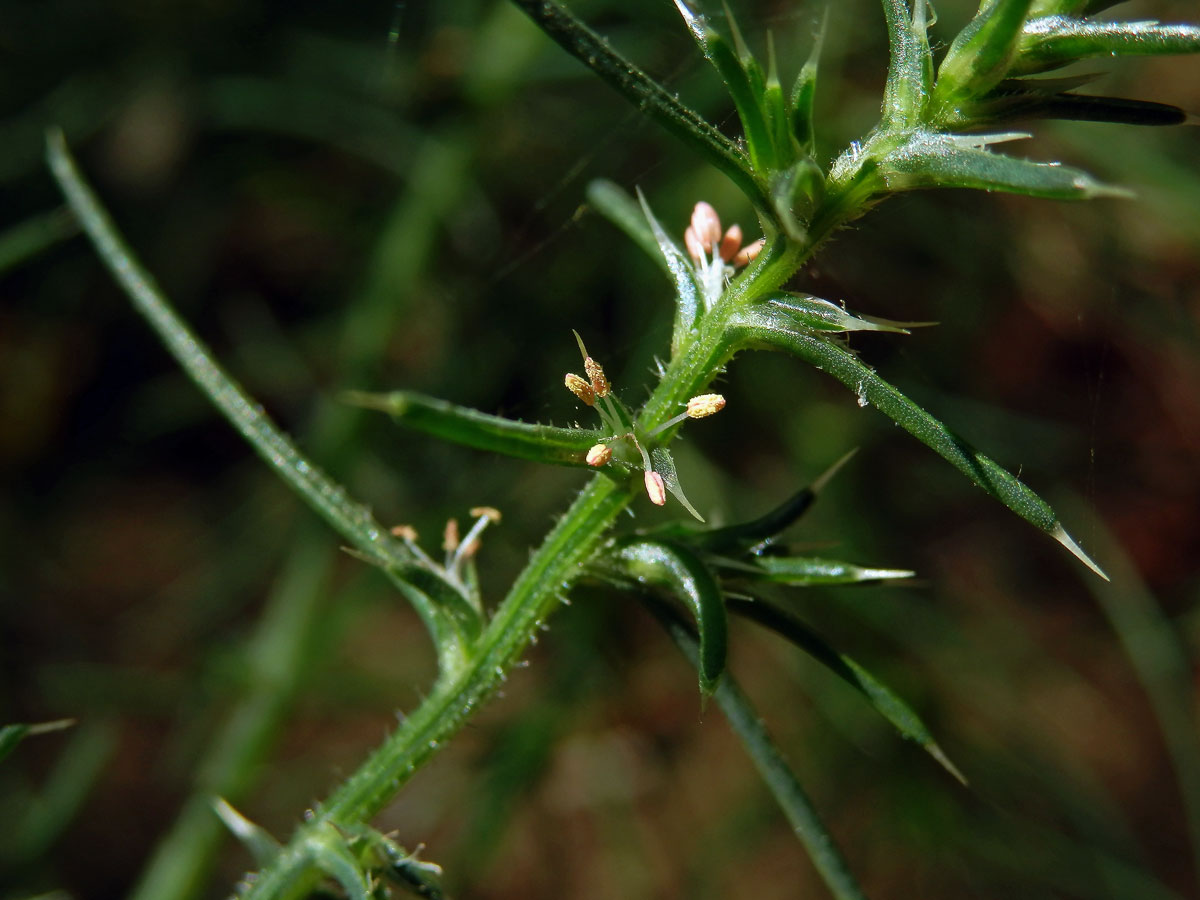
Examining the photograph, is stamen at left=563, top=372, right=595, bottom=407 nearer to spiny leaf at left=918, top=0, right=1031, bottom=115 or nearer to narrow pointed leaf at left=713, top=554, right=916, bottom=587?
narrow pointed leaf at left=713, top=554, right=916, bottom=587

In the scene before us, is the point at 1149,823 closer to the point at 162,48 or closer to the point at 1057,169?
the point at 1057,169

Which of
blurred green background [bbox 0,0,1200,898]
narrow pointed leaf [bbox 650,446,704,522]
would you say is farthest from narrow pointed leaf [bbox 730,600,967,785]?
blurred green background [bbox 0,0,1200,898]

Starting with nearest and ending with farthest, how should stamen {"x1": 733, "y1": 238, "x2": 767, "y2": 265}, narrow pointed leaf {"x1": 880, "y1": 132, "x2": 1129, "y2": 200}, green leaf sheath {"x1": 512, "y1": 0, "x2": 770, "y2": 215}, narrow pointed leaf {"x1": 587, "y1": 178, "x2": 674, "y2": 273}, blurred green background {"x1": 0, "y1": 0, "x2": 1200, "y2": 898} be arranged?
1. narrow pointed leaf {"x1": 880, "y1": 132, "x2": 1129, "y2": 200}
2. green leaf sheath {"x1": 512, "y1": 0, "x2": 770, "y2": 215}
3. stamen {"x1": 733, "y1": 238, "x2": 767, "y2": 265}
4. narrow pointed leaf {"x1": 587, "y1": 178, "x2": 674, "y2": 273}
5. blurred green background {"x1": 0, "y1": 0, "x2": 1200, "y2": 898}

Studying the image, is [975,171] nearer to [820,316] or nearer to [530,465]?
[820,316]

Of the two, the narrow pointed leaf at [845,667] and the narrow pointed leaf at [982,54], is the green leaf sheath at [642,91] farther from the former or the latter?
the narrow pointed leaf at [845,667]

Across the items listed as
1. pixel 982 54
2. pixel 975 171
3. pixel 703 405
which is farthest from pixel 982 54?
pixel 703 405

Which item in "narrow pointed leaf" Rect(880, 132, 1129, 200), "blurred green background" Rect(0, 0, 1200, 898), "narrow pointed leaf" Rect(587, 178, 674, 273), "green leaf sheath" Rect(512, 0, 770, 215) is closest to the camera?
"narrow pointed leaf" Rect(880, 132, 1129, 200)
